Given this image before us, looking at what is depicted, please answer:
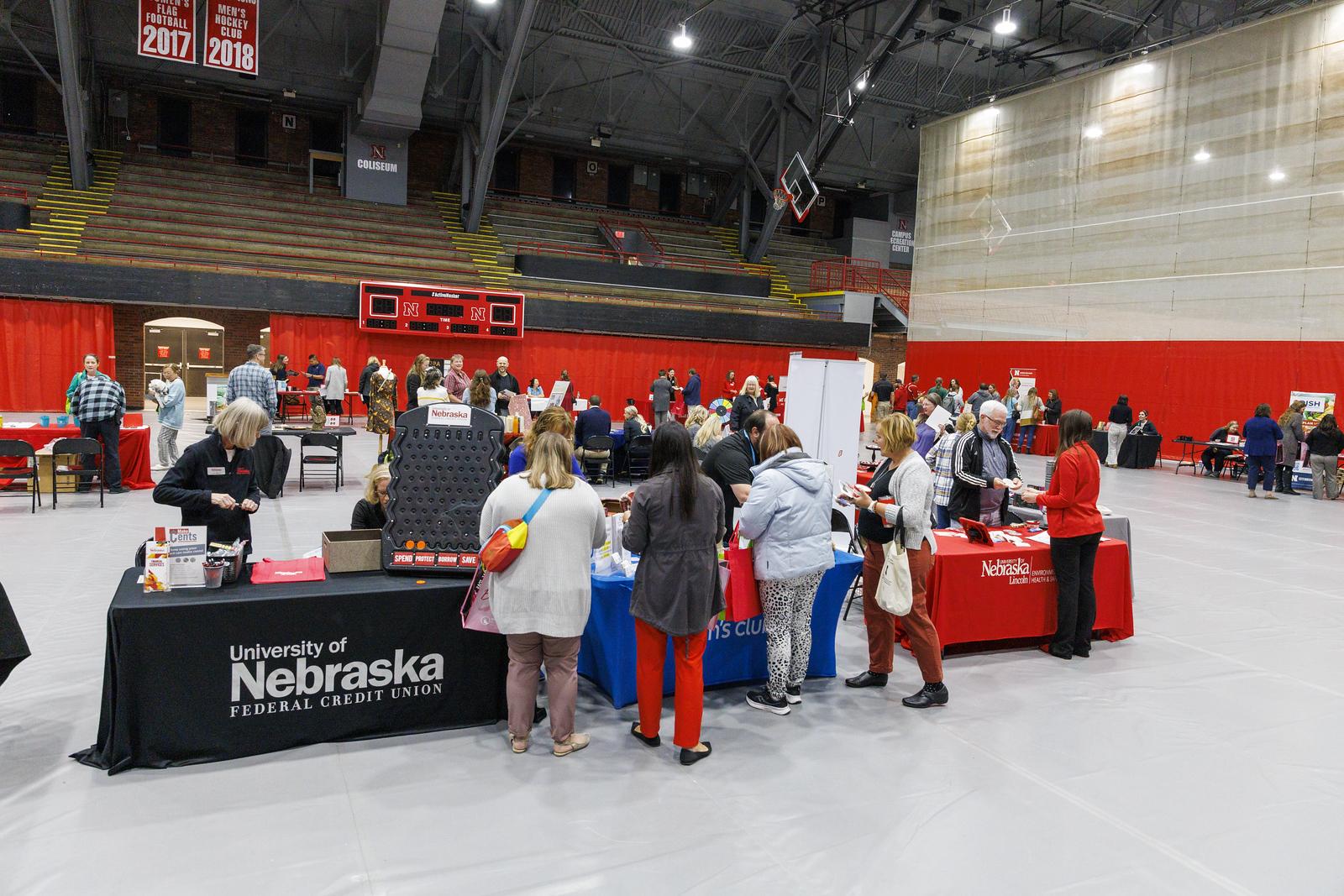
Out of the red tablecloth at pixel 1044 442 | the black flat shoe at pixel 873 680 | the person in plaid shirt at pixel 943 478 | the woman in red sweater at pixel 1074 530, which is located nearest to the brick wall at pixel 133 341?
the person in plaid shirt at pixel 943 478

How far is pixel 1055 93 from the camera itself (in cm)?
2009

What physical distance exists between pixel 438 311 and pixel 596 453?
31.8ft

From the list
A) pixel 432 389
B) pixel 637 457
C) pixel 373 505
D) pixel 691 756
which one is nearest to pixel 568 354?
pixel 637 457

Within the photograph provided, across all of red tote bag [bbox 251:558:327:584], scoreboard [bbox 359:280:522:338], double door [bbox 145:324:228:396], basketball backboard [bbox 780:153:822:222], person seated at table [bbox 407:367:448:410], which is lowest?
red tote bag [bbox 251:558:327:584]

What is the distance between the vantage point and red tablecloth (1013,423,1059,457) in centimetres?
1841

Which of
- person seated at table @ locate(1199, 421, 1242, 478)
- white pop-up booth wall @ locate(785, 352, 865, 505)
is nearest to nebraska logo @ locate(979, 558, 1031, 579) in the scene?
white pop-up booth wall @ locate(785, 352, 865, 505)

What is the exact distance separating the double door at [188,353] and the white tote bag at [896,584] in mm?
20448

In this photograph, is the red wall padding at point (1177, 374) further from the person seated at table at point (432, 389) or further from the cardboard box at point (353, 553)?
the cardboard box at point (353, 553)

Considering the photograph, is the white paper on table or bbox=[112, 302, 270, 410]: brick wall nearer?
the white paper on table

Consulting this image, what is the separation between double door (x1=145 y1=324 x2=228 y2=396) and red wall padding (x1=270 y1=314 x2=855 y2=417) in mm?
4086

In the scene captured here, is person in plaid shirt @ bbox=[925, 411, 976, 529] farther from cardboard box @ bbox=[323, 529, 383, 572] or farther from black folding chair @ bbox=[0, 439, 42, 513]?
black folding chair @ bbox=[0, 439, 42, 513]

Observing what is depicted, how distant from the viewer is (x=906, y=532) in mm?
4215

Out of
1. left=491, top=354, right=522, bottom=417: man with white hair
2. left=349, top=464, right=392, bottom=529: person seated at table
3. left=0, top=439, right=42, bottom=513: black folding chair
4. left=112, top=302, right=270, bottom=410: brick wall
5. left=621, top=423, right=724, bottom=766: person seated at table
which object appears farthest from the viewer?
left=112, top=302, right=270, bottom=410: brick wall

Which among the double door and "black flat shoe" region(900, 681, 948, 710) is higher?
the double door
